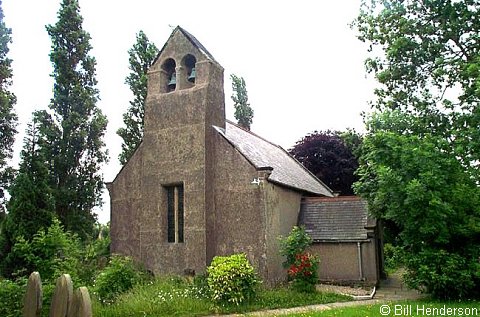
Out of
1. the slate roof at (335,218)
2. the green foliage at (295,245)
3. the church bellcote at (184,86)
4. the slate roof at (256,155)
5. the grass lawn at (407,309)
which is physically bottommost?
the grass lawn at (407,309)

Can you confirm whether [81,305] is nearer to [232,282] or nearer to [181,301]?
[181,301]

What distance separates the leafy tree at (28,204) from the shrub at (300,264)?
391 inches

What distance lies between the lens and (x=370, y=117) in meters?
19.6

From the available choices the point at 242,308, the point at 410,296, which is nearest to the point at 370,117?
the point at 410,296

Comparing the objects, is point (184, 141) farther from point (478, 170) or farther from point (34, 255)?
point (478, 170)

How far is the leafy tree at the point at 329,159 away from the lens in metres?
39.3

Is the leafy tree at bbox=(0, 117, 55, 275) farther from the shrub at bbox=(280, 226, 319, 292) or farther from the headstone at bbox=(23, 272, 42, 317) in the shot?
the headstone at bbox=(23, 272, 42, 317)

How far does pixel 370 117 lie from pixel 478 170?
4961 mm

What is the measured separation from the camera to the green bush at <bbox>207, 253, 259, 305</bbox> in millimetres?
15328

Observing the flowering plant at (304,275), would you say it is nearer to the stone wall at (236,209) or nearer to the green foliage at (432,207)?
the stone wall at (236,209)

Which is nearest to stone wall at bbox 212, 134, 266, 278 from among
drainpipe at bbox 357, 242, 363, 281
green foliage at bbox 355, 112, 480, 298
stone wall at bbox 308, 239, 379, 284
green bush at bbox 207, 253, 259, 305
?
green bush at bbox 207, 253, 259, 305

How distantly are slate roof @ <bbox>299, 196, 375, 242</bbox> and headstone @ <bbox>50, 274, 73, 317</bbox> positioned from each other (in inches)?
626

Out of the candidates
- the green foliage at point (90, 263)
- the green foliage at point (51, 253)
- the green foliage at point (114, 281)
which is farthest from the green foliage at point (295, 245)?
the green foliage at point (51, 253)

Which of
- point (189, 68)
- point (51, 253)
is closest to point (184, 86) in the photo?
point (189, 68)
